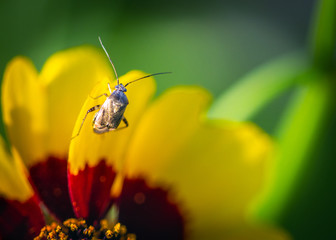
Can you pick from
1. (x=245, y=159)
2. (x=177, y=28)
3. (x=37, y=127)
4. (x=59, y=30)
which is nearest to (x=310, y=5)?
(x=177, y=28)

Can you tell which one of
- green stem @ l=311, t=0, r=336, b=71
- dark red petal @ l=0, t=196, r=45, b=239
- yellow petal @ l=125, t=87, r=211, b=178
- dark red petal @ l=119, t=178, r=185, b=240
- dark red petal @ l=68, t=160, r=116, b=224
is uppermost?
green stem @ l=311, t=0, r=336, b=71

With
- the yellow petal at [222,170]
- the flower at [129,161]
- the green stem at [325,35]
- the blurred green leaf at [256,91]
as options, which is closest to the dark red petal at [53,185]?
the flower at [129,161]

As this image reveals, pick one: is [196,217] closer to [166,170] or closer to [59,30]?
[166,170]

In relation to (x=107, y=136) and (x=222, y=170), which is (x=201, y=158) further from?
(x=107, y=136)

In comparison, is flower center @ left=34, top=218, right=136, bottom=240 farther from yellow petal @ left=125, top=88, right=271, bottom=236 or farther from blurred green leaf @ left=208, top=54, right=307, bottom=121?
blurred green leaf @ left=208, top=54, right=307, bottom=121

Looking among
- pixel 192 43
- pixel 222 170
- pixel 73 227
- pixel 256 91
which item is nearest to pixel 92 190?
pixel 73 227

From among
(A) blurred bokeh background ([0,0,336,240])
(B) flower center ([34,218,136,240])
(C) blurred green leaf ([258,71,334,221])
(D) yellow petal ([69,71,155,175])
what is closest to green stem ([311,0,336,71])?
(C) blurred green leaf ([258,71,334,221])
